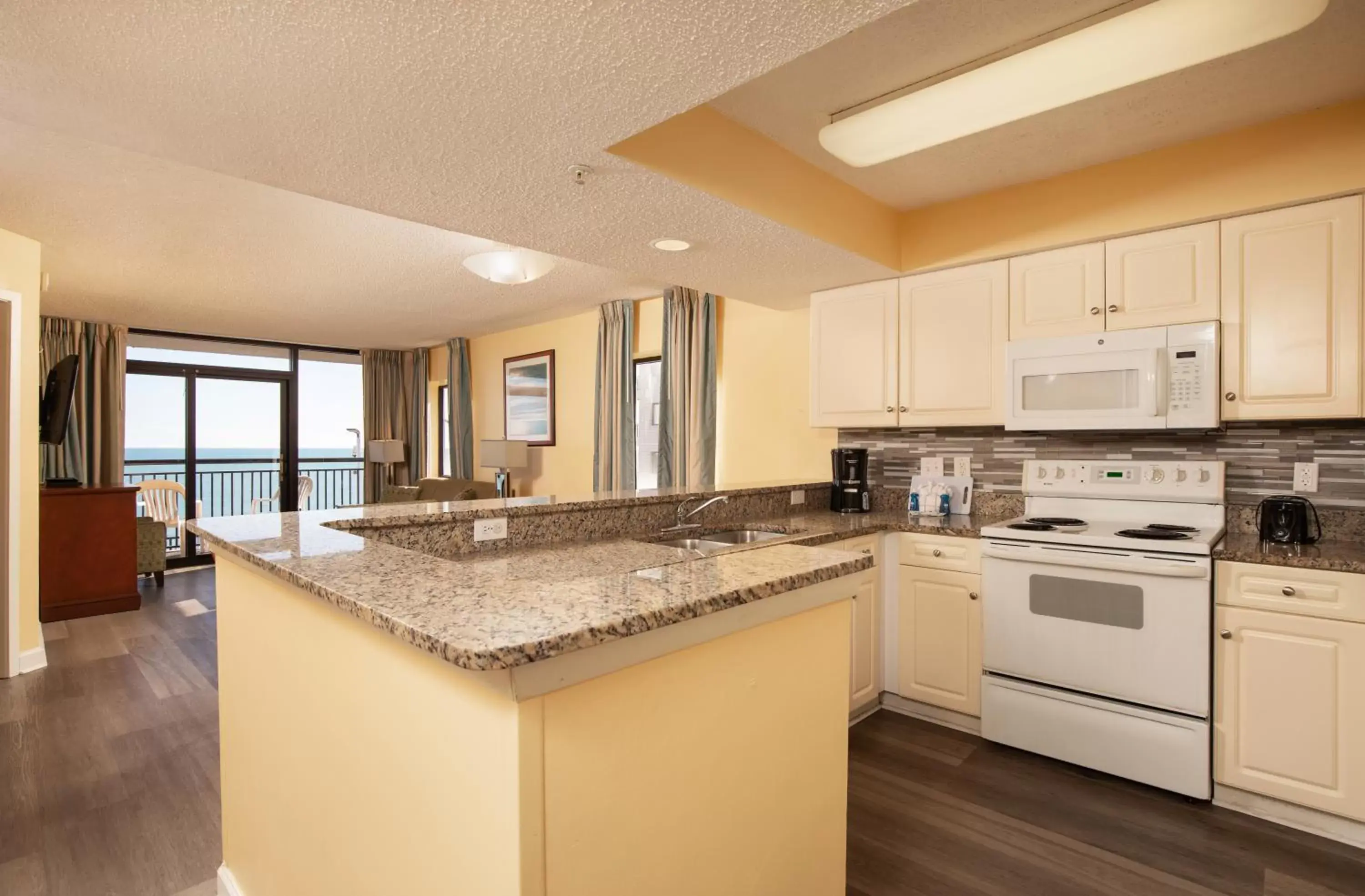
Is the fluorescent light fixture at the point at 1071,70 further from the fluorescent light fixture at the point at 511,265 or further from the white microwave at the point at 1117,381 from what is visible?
the fluorescent light fixture at the point at 511,265

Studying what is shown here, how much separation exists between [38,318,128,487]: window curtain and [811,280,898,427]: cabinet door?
6.40 meters

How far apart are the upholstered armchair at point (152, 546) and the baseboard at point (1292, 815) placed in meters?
7.08

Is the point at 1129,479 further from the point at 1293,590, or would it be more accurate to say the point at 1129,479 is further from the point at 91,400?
the point at 91,400

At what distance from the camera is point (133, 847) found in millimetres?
2035

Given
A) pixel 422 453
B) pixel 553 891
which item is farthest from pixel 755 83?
pixel 422 453

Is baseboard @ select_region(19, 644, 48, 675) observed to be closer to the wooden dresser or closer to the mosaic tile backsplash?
the wooden dresser

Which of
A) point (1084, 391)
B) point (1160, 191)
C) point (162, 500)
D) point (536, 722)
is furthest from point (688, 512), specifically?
point (162, 500)

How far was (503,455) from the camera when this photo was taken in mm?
5984

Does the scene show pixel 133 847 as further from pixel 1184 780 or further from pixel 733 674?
pixel 1184 780

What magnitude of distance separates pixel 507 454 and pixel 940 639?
13.9 feet

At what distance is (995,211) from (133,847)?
3957 mm

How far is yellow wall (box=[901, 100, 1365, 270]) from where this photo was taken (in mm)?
2209

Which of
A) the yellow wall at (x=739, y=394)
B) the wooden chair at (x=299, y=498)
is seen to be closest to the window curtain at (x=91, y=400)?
the wooden chair at (x=299, y=498)

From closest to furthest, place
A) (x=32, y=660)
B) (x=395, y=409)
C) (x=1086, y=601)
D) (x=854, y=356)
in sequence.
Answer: (x=1086, y=601) < (x=854, y=356) < (x=32, y=660) < (x=395, y=409)
